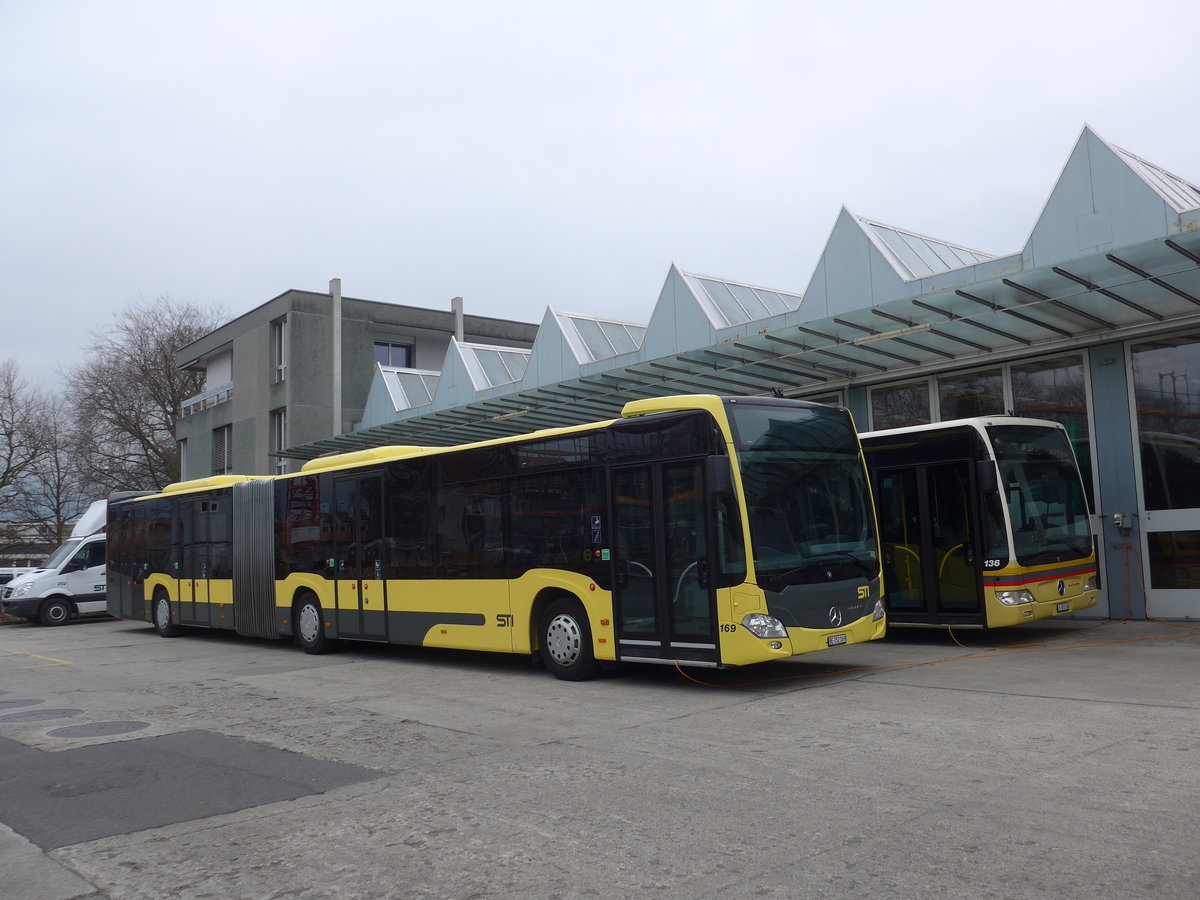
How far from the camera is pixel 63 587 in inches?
1014

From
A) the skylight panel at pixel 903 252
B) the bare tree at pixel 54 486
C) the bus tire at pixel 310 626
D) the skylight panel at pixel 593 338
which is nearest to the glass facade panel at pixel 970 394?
the skylight panel at pixel 903 252

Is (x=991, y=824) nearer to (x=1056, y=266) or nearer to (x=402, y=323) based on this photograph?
(x=1056, y=266)

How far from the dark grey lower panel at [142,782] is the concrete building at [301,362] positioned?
88.7 feet

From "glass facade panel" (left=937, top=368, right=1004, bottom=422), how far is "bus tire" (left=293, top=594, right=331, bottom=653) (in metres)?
11.4

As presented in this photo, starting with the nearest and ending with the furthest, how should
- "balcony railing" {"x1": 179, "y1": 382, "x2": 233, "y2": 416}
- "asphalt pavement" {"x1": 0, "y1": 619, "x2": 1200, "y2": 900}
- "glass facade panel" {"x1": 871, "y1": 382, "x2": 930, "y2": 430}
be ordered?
"asphalt pavement" {"x1": 0, "y1": 619, "x2": 1200, "y2": 900} < "glass facade panel" {"x1": 871, "y1": 382, "x2": 930, "y2": 430} < "balcony railing" {"x1": 179, "y1": 382, "x2": 233, "y2": 416}

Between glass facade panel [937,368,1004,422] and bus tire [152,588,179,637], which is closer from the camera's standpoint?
glass facade panel [937,368,1004,422]

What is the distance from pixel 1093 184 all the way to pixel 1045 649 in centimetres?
663

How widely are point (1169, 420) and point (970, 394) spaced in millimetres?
3425

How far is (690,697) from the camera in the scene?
10047 millimetres

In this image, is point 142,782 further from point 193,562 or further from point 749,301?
point 749,301

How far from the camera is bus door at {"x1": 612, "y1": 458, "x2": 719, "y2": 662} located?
10039mm

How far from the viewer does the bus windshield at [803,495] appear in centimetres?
993

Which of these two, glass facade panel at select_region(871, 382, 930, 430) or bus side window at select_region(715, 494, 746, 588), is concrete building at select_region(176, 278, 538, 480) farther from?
bus side window at select_region(715, 494, 746, 588)

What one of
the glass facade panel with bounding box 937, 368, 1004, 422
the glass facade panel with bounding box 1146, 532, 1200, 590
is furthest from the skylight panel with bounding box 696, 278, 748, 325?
the glass facade panel with bounding box 1146, 532, 1200, 590
